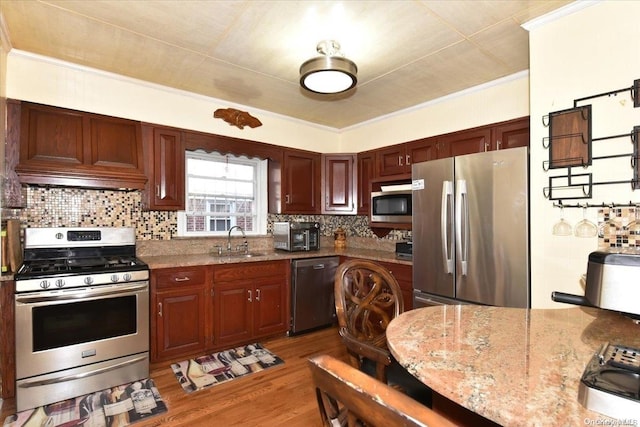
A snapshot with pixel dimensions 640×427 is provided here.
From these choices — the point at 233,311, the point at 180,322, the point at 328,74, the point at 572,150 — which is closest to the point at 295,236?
the point at 233,311

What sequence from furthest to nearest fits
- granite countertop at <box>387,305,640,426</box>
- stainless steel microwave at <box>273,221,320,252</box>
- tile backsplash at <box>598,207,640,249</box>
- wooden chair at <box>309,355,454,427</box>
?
1. stainless steel microwave at <box>273,221,320,252</box>
2. tile backsplash at <box>598,207,640,249</box>
3. granite countertop at <box>387,305,640,426</box>
4. wooden chair at <box>309,355,454,427</box>

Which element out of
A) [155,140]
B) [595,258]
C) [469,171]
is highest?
[155,140]

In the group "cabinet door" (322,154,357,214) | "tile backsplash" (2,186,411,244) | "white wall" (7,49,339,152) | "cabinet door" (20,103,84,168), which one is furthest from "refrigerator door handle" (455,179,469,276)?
"cabinet door" (20,103,84,168)

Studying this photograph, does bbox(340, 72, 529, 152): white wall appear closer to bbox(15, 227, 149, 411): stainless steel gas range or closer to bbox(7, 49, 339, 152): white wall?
bbox(7, 49, 339, 152): white wall

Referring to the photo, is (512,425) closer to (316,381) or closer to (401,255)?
(316,381)

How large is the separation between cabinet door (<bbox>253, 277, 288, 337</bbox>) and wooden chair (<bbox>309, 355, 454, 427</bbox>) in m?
2.72

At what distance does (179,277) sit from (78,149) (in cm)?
133

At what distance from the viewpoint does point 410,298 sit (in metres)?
3.02

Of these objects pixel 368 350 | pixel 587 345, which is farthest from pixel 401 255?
pixel 587 345

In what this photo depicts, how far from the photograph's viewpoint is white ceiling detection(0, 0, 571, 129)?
1.96 m

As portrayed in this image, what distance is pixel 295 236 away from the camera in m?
3.74

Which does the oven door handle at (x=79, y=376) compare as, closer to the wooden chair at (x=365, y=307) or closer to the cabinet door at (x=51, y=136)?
the cabinet door at (x=51, y=136)

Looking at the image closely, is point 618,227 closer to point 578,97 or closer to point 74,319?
point 578,97

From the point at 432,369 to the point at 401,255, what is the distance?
105 inches
